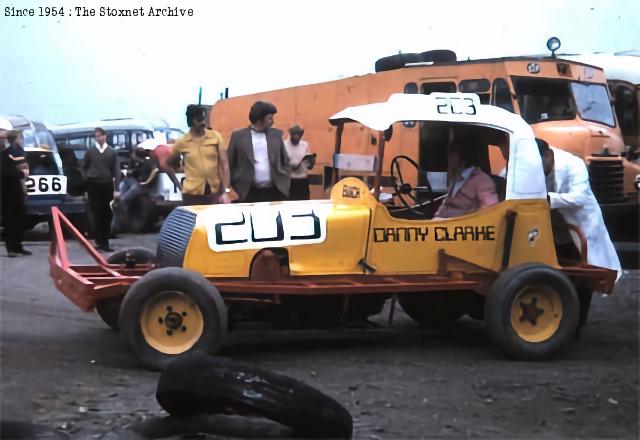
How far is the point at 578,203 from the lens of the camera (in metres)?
7.34

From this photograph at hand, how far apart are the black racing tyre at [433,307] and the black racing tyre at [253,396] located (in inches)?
97.0

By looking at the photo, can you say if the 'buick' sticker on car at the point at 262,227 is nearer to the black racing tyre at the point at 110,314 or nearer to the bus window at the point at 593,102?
the black racing tyre at the point at 110,314

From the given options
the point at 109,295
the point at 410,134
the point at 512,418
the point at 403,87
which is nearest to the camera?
the point at 512,418

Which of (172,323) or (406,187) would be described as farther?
(406,187)

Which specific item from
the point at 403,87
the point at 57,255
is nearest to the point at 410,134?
the point at 57,255

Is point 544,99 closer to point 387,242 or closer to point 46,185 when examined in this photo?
point 387,242

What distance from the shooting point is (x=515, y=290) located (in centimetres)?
645

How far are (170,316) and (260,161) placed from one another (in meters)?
2.39

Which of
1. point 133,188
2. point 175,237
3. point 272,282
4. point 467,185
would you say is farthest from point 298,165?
point 133,188

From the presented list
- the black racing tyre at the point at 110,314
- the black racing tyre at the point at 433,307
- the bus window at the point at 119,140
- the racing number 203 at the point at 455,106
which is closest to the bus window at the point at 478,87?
the black racing tyre at the point at 433,307

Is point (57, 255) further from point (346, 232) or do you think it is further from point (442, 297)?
point (442, 297)

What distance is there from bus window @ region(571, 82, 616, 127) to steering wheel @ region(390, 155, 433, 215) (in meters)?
5.36

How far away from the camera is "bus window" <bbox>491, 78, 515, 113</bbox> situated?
1195 centimetres

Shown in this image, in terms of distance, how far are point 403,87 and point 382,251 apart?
6385mm
